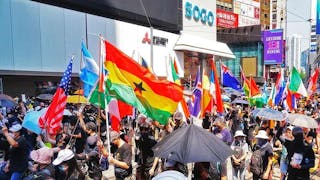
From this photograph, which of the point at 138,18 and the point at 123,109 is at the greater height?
the point at 138,18

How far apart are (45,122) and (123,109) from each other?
1678mm

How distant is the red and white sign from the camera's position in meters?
66.7

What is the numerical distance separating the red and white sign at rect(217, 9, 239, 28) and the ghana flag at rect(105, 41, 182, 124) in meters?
61.7

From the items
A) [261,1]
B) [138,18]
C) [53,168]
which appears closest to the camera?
[53,168]

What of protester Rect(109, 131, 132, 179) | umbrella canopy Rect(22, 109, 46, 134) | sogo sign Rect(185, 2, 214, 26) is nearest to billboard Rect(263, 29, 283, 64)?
sogo sign Rect(185, 2, 214, 26)

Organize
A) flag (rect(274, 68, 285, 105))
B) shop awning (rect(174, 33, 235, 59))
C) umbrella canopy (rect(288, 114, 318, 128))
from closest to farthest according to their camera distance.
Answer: umbrella canopy (rect(288, 114, 318, 128)) < flag (rect(274, 68, 285, 105)) < shop awning (rect(174, 33, 235, 59))

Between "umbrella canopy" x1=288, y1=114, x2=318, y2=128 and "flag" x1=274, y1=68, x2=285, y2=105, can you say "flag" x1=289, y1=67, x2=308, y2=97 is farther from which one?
"umbrella canopy" x1=288, y1=114, x2=318, y2=128

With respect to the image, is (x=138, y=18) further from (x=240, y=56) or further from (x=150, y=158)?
(x=240, y=56)

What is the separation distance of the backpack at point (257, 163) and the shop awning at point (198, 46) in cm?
2999

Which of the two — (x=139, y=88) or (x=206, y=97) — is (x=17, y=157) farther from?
(x=206, y=97)

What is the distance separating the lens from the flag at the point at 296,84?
12953 millimetres

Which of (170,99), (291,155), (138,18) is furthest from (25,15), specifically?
(291,155)

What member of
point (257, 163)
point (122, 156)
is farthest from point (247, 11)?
point (122, 156)

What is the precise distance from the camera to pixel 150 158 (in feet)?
21.1
